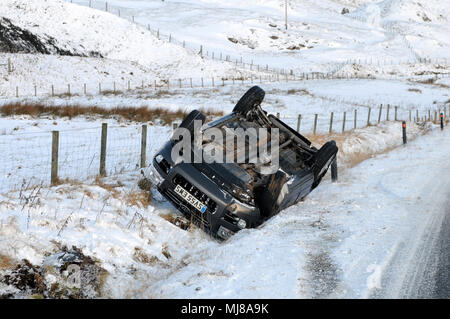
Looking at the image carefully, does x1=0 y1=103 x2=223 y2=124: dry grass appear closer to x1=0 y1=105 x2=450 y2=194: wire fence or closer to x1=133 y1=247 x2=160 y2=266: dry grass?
x1=0 y1=105 x2=450 y2=194: wire fence

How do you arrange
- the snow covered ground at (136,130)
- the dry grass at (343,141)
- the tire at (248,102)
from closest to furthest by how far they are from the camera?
the tire at (248,102) → the snow covered ground at (136,130) → the dry grass at (343,141)

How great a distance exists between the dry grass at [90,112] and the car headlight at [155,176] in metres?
11.1

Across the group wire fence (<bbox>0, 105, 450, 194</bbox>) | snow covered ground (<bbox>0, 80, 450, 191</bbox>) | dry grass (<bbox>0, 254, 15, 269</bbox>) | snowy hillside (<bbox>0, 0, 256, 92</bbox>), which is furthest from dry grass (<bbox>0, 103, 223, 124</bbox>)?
snowy hillside (<bbox>0, 0, 256, 92</bbox>)

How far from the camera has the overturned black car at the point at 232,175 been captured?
6160mm

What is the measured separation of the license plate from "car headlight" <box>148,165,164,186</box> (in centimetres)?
35

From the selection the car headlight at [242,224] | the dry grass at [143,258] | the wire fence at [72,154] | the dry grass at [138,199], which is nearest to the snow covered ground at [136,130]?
the wire fence at [72,154]

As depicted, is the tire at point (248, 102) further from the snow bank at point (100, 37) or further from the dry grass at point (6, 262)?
the snow bank at point (100, 37)

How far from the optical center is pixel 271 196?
20.7 ft

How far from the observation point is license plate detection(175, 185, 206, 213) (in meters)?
6.16

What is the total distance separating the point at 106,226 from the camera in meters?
5.92

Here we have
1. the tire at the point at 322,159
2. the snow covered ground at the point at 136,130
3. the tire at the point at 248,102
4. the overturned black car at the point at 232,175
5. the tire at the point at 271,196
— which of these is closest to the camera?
the overturned black car at the point at 232,175
